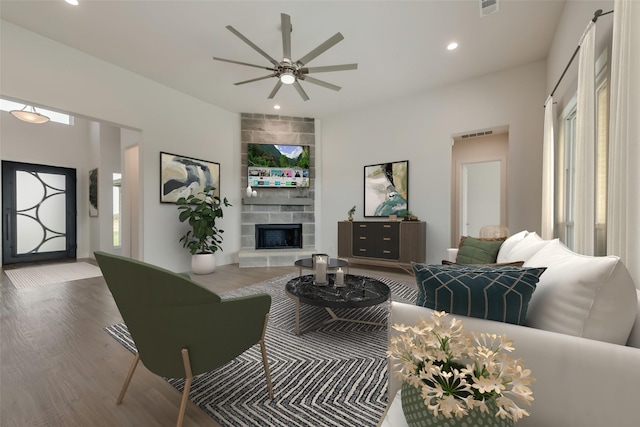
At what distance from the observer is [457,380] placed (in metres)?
0.64

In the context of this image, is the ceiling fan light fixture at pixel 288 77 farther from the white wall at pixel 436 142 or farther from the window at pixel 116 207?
the window at pixel 116 207

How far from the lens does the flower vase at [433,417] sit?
0.59 m

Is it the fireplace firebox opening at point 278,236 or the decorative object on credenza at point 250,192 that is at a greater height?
the decorative object on credenza at point 250,192

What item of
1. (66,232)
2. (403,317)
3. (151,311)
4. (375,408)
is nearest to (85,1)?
(151,311)

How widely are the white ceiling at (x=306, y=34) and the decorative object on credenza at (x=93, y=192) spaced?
377 cm

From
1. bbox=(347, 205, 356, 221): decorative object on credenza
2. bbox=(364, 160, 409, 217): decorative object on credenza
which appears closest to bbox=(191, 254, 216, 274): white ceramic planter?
bbox=(347, 205, 356, 221): decorative object on credenza

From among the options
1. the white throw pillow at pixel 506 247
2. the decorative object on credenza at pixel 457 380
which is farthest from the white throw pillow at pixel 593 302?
the white throw pillow at pixel 506 247

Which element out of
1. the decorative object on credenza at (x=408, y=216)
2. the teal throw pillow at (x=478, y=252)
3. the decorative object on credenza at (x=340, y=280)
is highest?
the decorative object on credenza at (x=408, y=216)

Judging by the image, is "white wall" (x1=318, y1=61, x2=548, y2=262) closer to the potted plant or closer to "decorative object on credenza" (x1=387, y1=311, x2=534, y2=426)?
the potted plant

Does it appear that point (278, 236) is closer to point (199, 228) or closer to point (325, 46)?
point (199, 228)

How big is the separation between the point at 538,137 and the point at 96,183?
29.6ft

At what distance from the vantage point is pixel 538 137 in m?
3.86

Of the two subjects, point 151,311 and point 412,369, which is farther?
point 151,311

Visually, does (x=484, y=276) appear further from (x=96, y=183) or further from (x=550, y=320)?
(x=96, y=183)
